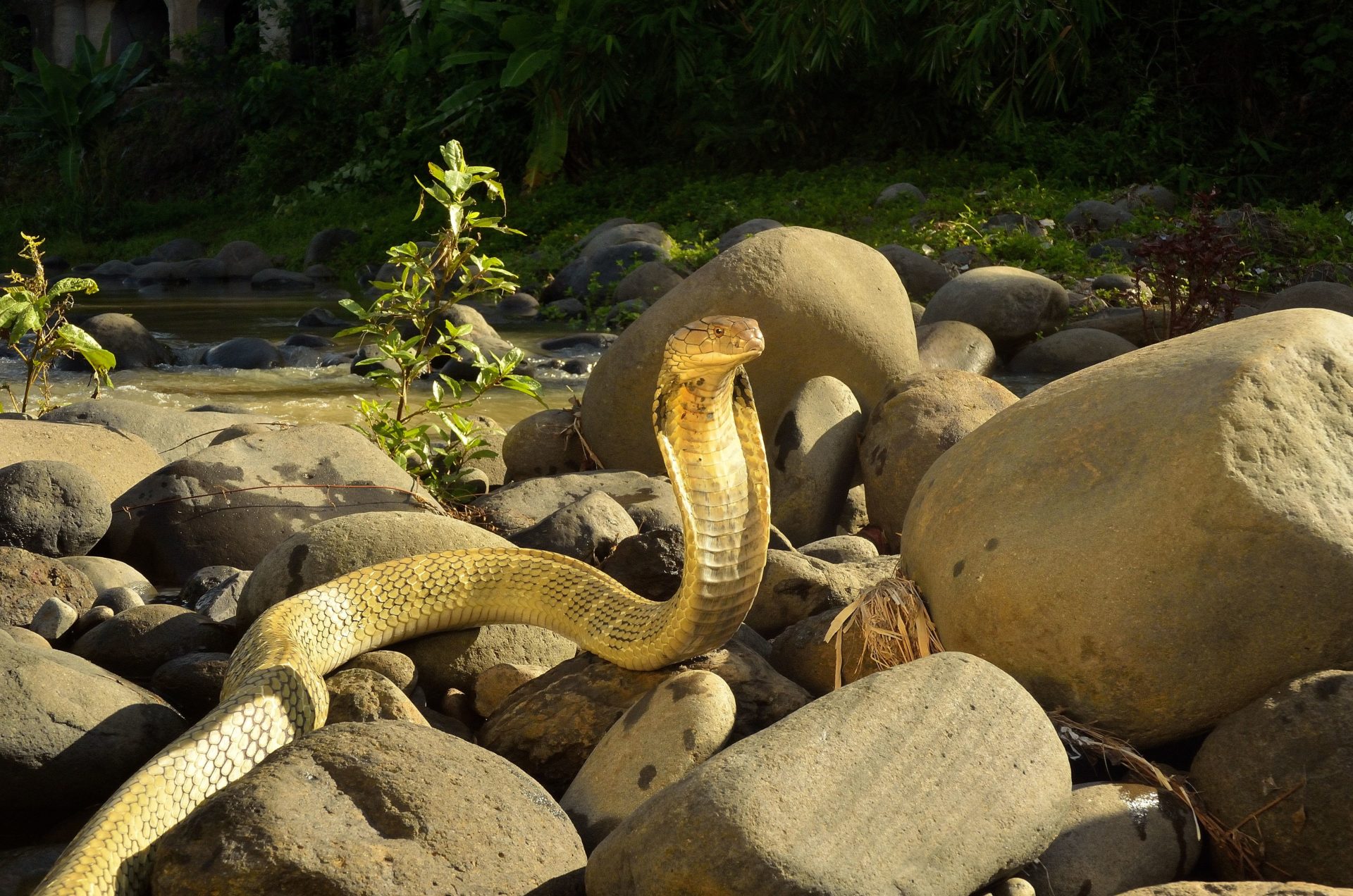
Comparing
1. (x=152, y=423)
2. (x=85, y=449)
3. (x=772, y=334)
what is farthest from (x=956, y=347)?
(x=85, y=449)

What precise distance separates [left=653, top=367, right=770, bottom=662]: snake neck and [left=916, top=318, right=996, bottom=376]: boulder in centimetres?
578

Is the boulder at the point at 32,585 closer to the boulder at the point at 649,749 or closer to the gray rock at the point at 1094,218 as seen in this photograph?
the boulder at the point at 649,749

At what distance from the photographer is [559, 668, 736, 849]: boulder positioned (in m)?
3.25

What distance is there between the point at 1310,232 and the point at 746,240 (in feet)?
32.1

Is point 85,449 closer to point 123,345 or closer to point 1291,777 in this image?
point 1291,777

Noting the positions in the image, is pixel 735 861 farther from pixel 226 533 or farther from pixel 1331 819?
pixel 226 533

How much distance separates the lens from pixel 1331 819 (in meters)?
2.95

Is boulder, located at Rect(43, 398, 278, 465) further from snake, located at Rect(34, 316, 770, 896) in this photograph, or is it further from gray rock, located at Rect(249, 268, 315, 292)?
gray rock, located at Rect(249, 268, 315, 292)

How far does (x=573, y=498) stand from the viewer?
6.01m

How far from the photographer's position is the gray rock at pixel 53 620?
4254 mm

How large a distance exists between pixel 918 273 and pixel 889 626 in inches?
380

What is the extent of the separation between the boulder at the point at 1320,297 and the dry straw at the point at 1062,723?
741 centimetres

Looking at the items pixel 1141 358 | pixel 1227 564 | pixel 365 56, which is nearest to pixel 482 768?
pixel 1227 564

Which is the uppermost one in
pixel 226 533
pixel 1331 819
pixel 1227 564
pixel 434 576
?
pixel 1227 564
